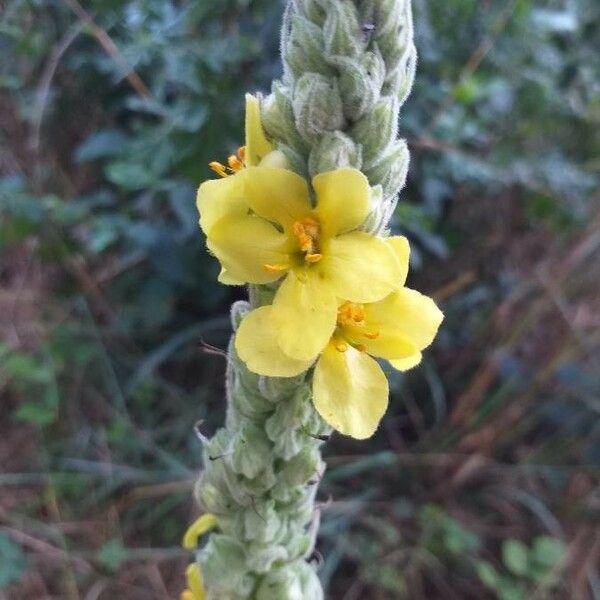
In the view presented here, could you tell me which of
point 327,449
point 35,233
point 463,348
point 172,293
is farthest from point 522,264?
point 35,233

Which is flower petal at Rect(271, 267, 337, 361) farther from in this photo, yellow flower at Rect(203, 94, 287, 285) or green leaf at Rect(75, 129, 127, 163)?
green leaf at Rect(75, 129, 127, 163)

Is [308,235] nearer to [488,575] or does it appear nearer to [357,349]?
[357,349]

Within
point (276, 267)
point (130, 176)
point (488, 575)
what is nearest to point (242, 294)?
point (130, 176)

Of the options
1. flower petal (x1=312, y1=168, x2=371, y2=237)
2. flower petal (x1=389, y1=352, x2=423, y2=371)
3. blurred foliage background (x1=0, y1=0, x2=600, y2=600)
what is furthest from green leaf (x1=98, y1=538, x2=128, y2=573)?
flower petal (x1=312, y1=168, x2=371, y2=237)

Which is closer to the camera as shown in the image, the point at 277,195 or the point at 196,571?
the point at 277,195

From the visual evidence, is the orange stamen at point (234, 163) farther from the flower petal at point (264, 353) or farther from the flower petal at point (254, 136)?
the flower petal at point (264, 353)

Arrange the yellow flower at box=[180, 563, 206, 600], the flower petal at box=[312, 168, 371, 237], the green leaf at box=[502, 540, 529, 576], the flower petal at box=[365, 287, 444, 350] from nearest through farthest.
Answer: the flower petal at box=[312, 168, 371, 237] < the flower petal at box=[365, 287, 444, 350] < the yellow flower at box=[180, 563, 206, 600] < the green leaf at box=[502, 540, 529, 576]

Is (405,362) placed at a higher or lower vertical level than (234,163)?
lower
